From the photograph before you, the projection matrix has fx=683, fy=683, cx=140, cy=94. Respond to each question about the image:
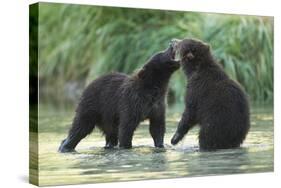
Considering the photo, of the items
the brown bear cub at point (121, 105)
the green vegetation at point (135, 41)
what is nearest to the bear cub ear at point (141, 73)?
the brown bear cub at point (121, 105)

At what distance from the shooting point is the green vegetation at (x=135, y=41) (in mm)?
9367

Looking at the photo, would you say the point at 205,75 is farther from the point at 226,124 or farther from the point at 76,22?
the point at 76,22

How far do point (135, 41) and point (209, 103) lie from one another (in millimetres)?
1467

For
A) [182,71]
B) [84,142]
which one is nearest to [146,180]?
[84,142]

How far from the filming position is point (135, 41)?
1025cm

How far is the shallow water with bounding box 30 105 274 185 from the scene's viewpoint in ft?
30.0

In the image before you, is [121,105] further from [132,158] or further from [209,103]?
[209,103]

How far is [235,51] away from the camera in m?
10.8

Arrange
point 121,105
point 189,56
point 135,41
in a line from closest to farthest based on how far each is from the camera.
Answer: point 121,105 < point 189,56 < point 135,41

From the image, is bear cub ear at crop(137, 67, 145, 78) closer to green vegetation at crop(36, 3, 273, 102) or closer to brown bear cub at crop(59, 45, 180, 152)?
brown bear cub at crop(59, 45, 180, 152)

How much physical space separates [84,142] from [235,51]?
2.94 metres

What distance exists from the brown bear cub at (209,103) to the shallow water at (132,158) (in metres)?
0.15

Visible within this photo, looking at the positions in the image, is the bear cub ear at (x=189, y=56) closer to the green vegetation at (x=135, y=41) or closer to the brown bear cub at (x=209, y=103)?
the brown bear cub at (x=209, y=103)

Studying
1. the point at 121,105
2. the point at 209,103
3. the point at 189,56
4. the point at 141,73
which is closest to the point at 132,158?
the point at 121,105
